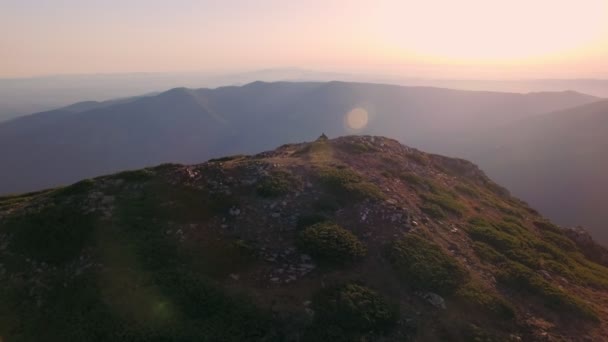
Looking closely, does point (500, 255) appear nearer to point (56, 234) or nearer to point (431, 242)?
point (431, 242)

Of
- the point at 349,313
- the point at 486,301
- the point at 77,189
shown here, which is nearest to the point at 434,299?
the point at 486,301

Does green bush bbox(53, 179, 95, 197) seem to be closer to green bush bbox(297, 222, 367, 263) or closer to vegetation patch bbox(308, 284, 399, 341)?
green bush bbox(297, 222, 367, 263)

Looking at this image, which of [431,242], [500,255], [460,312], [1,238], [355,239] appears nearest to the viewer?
[460,312]

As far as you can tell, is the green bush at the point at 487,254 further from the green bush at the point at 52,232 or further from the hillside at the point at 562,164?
the hillside at the point at 562,164

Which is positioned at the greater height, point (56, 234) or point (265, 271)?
point (56, 234)

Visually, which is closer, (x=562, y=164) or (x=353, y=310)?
(x=353, y=310)

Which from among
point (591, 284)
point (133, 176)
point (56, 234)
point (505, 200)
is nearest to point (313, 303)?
point (56, 234)

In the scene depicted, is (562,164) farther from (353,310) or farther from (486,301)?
(353,310)
